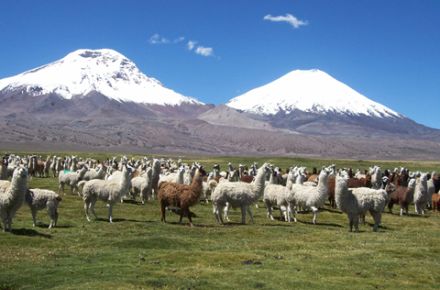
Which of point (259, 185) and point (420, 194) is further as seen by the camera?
point (420, 194)

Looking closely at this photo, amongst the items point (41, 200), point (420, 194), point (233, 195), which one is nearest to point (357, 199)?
point (233, 195)

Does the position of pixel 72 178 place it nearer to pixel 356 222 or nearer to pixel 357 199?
pixel 356 222

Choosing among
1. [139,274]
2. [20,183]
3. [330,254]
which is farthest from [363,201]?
[20,183]

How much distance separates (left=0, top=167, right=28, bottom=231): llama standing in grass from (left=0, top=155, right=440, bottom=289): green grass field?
705 mm

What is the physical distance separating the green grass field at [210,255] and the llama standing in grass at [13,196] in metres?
0.70

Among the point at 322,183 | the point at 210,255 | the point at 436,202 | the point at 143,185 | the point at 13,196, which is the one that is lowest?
the point at 210,255

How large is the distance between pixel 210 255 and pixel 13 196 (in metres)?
7.36

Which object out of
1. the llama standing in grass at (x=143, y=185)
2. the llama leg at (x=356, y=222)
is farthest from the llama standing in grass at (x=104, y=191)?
the llama leg at (x=356, y=222)

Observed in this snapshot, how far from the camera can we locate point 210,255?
17094mm

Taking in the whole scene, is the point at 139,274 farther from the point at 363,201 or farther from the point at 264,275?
the point at 363,201

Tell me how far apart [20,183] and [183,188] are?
6.62m

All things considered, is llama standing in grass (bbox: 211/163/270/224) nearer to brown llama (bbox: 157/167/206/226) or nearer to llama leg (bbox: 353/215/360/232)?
brown llama (bbox: 157/167/206/226)

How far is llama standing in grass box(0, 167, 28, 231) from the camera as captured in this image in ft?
63.9

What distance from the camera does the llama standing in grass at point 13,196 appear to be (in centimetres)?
1947
